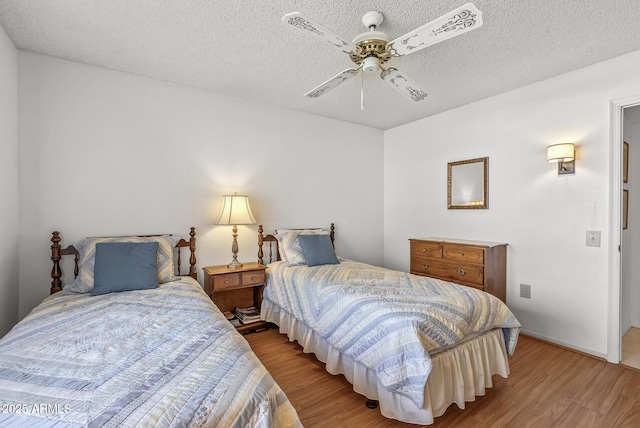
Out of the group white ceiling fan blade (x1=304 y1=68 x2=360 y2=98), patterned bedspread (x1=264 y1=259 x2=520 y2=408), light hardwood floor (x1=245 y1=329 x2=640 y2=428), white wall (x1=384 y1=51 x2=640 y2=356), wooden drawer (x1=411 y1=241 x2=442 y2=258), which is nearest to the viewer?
patterned bedspread (x1=264 y1=259 x2=520 y2=408)

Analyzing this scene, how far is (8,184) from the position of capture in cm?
213

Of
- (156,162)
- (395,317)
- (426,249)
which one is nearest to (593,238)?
(426,249)

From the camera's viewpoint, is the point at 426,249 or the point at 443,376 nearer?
the point at 443,376

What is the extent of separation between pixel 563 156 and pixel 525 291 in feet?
4.49

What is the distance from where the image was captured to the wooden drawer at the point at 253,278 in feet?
9.93

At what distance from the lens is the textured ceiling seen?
73.2 inches

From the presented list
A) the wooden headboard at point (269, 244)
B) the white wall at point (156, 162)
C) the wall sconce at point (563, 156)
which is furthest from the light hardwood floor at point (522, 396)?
the wall sconce at point (563, 156)

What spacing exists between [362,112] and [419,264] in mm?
2014

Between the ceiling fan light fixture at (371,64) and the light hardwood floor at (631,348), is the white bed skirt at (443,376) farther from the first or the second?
the ceiling fan light fixture at (371,64)

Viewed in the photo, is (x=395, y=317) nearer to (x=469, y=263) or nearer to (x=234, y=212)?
(x=469, y=263)

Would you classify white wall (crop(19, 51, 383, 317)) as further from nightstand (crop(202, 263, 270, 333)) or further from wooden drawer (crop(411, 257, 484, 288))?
wooden drawer (crop(411, 257, 484, 288))

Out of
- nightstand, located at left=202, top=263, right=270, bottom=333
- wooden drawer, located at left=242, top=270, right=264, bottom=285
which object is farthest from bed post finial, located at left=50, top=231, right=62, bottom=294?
wooden drawer, located at left=242, top=270, right=264, bottom=285

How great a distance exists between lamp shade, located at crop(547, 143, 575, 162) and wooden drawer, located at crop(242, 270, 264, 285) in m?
2.98

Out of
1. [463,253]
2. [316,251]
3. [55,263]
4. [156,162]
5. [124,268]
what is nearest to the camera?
[124,268]
